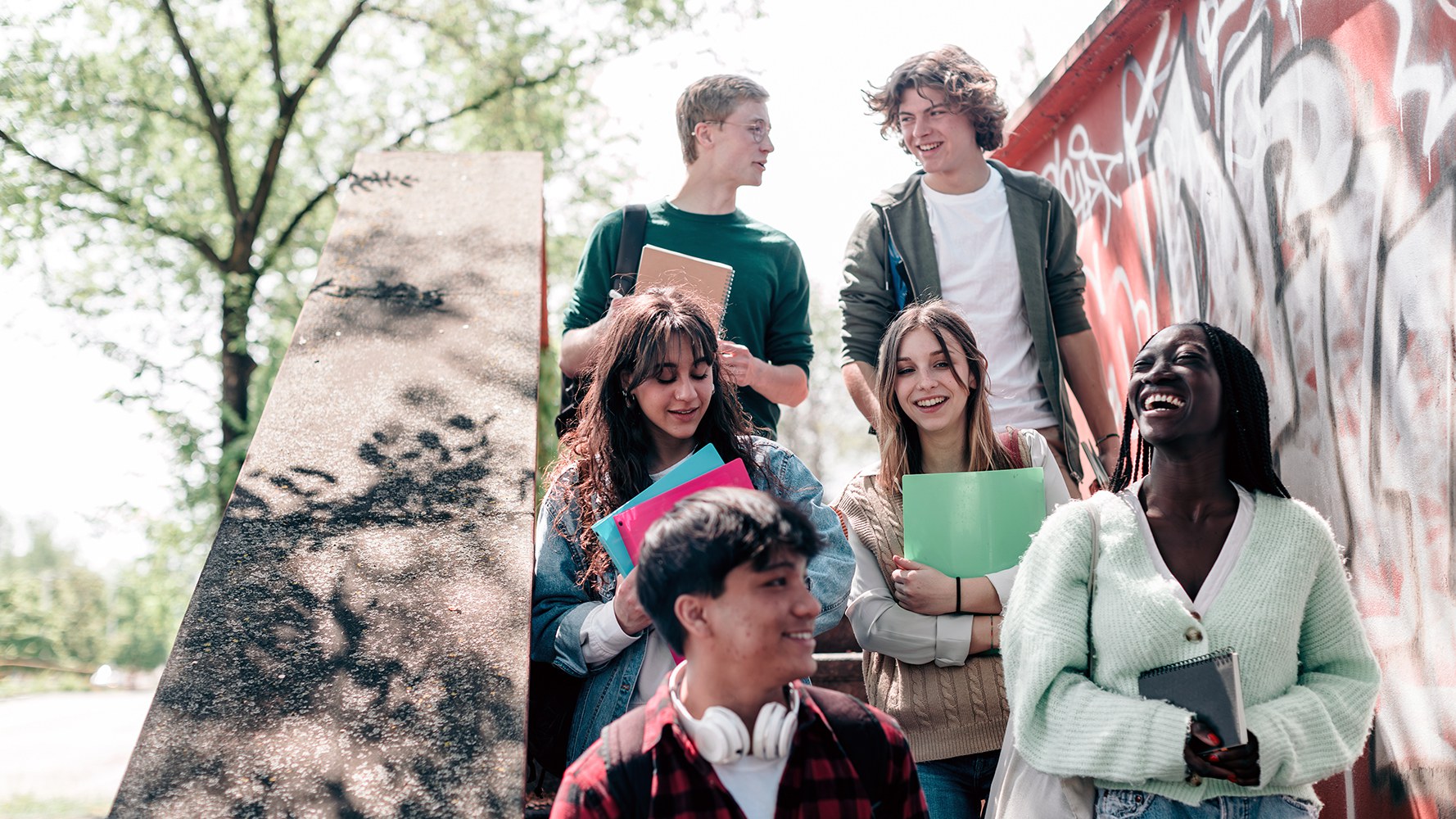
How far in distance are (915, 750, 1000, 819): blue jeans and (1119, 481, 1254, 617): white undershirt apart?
0.81m

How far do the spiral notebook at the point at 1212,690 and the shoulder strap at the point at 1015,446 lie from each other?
117cm

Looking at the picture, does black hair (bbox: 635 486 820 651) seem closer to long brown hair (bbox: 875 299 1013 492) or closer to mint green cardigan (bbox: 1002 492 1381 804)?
mint green cardigan (bbox: 1002 492 1381 804)

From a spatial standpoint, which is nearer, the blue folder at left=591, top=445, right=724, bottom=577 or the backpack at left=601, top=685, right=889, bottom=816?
the backpack at left=601, top=685, right=889, bottom=816

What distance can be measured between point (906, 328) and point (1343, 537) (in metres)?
1.40

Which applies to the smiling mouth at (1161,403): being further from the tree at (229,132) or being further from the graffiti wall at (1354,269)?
the tree at (229,132)

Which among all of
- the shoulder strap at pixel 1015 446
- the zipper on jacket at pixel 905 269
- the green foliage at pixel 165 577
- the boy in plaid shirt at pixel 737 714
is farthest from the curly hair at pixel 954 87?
the green foliage at pixel 165 577

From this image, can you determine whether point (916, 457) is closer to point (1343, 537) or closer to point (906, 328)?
point (906, 328)

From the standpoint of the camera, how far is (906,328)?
384cm

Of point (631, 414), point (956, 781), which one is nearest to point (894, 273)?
point (631, 414)

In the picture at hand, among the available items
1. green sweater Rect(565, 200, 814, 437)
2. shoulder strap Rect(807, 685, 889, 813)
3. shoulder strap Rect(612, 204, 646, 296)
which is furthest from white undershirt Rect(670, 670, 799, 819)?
shoulder strap Rect(612, 204, 646, 296)

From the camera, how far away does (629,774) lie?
2.23 meters

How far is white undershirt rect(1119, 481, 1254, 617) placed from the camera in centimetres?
273

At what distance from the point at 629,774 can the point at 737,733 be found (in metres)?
0.21

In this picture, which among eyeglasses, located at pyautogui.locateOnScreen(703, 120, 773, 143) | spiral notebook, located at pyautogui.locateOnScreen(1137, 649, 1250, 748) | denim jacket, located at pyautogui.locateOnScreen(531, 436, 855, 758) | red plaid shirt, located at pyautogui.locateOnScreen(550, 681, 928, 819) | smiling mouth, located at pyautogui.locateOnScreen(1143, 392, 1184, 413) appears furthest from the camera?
eyeglasses, located at pyautogui.locateOnScreen(703, 120, 773, 143)
